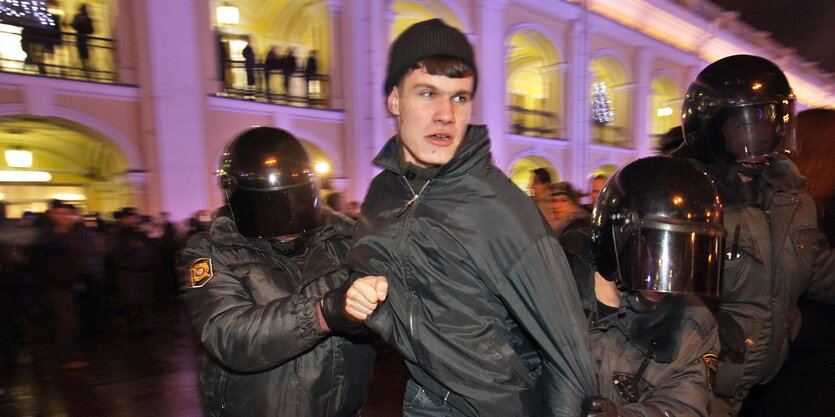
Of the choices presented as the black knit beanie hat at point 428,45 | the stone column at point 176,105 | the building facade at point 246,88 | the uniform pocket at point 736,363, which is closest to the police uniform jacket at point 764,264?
the uniform pocket at point 736,363

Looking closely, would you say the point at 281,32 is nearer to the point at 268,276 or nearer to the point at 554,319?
the point at 268,276

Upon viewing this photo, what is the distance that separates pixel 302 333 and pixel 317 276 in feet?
0.90

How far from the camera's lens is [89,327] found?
7312 mm

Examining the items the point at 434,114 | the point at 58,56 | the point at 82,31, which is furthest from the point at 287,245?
the point at 58,56

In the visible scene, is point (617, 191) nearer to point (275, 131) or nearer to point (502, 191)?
→ point (502, 191)

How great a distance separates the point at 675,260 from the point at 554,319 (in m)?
0.60

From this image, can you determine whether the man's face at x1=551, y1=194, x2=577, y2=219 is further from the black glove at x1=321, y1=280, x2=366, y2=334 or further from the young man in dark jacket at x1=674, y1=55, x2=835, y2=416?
the black glove at x1=321, y1=280, x2=366, y2=334

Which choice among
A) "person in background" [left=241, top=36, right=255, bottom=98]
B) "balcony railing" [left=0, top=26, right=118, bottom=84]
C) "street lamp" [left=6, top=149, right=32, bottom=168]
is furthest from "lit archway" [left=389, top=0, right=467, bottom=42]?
"street lamp" [left=6, top=149, right=32, bottom=168]

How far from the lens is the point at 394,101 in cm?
166

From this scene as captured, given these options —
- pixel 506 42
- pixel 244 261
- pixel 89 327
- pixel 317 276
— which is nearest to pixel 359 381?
pixel 317 276

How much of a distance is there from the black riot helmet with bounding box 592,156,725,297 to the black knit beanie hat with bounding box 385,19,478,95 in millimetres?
720

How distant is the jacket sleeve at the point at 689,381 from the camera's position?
1.52m

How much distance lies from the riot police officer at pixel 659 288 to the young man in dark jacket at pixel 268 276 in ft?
2.95

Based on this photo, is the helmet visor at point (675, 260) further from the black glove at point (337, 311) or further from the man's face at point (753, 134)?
the black glove at point (337, 311)
